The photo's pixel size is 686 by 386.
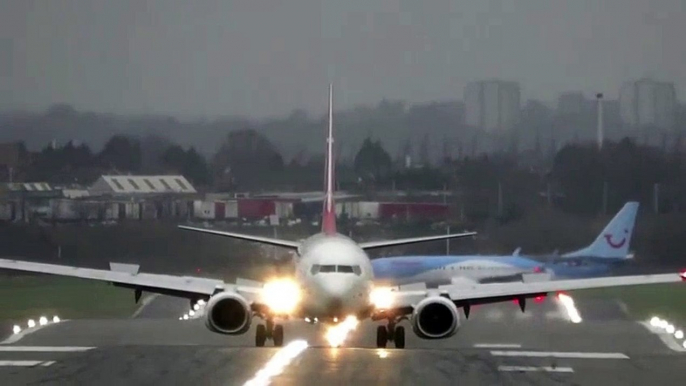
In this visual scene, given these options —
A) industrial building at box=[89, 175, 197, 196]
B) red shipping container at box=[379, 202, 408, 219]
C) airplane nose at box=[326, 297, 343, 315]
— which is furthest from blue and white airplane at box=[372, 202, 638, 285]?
airplane nose at box=[326, 297, 343, 315]

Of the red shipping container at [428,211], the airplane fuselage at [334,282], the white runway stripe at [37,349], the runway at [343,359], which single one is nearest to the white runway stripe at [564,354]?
the runway at [343,359]

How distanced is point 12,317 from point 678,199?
23.1m

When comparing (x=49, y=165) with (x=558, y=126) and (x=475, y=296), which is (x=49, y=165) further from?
(x=475, y=296)

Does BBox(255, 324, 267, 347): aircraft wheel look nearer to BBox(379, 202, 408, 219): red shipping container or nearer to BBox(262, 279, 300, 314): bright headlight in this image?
BBox(262, 279, 300, 314): bright headlight

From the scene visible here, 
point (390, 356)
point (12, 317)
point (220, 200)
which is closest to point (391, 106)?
point (220, 200)

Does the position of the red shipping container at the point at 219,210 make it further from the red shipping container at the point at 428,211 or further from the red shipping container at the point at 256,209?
the red shipping container at the point at 428,211

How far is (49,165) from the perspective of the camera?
2128 inches

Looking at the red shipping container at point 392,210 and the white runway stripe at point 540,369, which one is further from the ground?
the red shipping container at point 392,210

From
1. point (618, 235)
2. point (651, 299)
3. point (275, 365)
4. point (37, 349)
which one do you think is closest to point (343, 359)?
point (275, 365)

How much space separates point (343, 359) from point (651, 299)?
106ft

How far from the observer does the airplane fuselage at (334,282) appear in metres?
30.2

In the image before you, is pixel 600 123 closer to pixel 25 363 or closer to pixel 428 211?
pixel 428 211

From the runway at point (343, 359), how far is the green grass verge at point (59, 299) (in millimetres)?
10078

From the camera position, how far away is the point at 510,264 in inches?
2194
